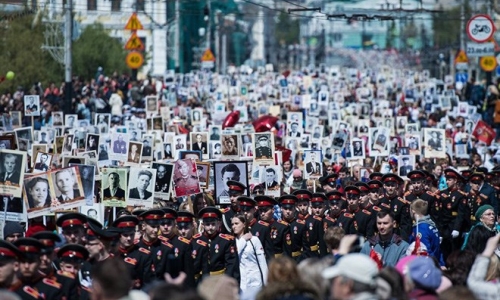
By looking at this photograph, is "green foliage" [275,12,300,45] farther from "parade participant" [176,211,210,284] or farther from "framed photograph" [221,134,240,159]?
"parade participant" [176,211,210,284]

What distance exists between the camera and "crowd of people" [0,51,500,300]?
11.3 meters

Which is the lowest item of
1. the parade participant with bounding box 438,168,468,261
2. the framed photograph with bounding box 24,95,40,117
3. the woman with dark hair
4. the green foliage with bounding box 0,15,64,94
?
the parade participant with bounding box 438,168,468,261

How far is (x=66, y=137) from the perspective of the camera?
28.9m

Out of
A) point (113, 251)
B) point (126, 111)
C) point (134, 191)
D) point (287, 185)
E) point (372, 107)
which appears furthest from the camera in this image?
point (372, 107)

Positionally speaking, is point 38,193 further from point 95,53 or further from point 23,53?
point 95,53

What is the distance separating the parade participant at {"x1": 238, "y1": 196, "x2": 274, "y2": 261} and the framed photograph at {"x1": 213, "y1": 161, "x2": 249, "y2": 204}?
3.56m

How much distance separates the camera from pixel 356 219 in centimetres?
2011

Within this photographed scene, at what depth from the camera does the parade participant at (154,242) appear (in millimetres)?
15641

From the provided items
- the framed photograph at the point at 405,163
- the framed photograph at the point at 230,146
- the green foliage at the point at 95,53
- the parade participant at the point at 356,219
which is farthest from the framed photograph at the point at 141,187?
the green foliage at the point at 95,53

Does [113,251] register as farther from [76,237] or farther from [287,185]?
[287,185]

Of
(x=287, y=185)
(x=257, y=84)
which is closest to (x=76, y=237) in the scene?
(x=287, y=185)

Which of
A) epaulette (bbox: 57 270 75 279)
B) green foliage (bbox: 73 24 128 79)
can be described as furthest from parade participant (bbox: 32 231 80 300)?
green foliage (bbox: 73 24 128 79)

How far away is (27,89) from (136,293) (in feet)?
135

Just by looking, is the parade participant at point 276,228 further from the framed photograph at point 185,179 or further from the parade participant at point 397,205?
the framed photograph at point 185,179
